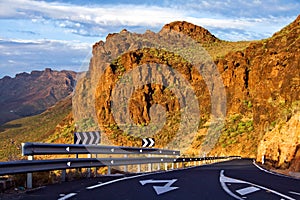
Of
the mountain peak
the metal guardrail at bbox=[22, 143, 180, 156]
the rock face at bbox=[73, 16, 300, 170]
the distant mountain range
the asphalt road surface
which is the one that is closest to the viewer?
the asphalt road surface

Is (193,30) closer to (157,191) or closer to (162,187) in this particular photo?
(162,187)

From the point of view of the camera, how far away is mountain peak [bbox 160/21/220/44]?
499ft

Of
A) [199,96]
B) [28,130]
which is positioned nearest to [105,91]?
[199,96]

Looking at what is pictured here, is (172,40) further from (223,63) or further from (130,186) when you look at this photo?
(130,186)

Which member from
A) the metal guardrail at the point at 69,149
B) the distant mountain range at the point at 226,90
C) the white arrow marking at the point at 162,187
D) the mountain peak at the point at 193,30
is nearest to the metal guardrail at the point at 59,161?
the metal guardrail at the point at 69,149

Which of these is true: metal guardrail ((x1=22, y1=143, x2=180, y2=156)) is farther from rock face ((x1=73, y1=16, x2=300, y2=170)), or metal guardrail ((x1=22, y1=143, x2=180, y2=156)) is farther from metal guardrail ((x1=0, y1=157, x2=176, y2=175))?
rock face ((x1=73, y1=16, x2=300, y2=170))

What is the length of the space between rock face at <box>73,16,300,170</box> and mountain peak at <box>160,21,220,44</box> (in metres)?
22.6

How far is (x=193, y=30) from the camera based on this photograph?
15762cm

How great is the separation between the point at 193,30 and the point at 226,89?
6894 centimetres

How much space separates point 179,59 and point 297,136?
83.8 metres

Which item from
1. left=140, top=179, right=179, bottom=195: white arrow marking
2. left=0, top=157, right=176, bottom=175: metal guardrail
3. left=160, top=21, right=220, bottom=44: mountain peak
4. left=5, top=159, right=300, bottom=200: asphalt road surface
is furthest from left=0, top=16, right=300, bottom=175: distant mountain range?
left=5, top=159, right=300, bottom=200: asphalt road surface

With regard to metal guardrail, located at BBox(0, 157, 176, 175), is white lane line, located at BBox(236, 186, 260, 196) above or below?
below

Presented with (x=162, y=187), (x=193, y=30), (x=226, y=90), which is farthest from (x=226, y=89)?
(x=162, y=187)

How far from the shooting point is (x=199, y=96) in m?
96.8
